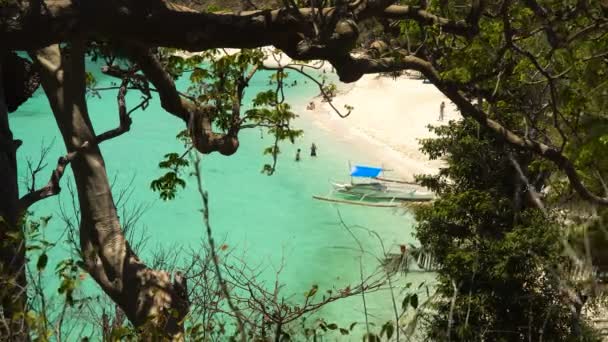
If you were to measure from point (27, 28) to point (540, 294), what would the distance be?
714cm

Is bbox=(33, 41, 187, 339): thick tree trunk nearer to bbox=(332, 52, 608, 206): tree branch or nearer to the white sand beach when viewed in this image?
bbox=(332, 52, 608, 206): tree branch

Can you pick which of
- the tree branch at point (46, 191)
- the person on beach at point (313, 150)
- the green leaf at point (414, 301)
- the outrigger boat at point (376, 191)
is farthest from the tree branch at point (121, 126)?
the person on beach at point (313, 150)

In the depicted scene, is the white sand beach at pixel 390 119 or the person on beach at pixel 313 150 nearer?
the white sand beach at pixel 390 119

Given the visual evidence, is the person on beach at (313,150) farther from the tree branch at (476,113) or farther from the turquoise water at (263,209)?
the tree branch at (476,113)

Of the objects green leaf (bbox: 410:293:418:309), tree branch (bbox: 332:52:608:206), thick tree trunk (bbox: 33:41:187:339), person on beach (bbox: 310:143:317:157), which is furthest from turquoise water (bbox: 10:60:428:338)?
green leaf (bbox: 410:293:418:309)

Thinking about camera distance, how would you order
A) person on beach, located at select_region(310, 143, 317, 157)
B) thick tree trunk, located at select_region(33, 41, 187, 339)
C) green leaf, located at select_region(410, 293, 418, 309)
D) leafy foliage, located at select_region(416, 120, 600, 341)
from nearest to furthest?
green leaf, located at select_region(410, 293, 418, 309) → thick tree trunk, located at select_region(33, 41, 187, 339) → leafy foliage, located at select_region(416, 120, 600, 341) → person on beach, located at select_region(310, 143, 317, 157)

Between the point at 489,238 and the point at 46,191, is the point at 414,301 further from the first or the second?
the point at 489,238

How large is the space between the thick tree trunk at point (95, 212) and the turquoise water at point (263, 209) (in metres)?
9.42

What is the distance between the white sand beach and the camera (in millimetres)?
27281

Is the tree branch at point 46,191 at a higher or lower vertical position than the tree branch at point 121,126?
lower

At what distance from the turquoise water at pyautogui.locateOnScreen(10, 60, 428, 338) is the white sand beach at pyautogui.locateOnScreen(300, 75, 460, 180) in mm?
1162

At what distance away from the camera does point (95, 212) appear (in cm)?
457

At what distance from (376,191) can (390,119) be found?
41.6 ft

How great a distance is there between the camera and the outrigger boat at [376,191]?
2217 centimetres
